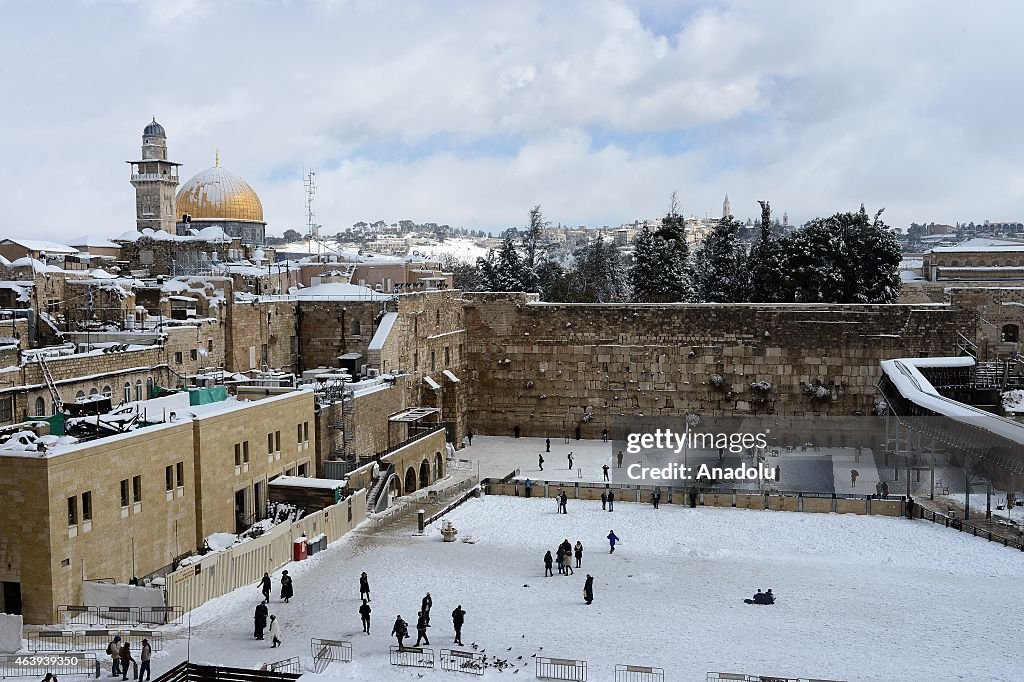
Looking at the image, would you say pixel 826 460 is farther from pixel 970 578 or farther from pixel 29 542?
pixel 29 542

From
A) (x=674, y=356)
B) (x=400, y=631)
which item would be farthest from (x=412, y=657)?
(x=674, y=356)

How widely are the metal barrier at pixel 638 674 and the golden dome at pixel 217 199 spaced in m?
44.1

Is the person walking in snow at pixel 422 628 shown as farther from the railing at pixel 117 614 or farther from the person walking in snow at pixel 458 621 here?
the railing at pixel 117 614

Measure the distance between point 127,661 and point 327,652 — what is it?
2.93 metres

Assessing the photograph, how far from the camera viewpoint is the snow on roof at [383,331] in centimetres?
3431

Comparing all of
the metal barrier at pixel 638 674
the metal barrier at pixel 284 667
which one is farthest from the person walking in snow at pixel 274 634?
the metal barrier at pixel 638 674

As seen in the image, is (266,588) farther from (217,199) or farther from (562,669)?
(217,199)

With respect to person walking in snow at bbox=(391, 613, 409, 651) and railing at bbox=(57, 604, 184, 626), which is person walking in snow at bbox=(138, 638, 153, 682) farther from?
person walking in snow at bbox=(391, 613, 409, 651)

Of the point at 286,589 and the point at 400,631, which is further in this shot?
the point at 286,589

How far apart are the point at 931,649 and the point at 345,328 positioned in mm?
23800

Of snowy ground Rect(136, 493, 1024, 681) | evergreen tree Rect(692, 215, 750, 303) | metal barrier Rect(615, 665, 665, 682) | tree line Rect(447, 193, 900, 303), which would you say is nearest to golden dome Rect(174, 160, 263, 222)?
tree line Rect(447, 193, 900, 303)

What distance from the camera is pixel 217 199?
54906 mm

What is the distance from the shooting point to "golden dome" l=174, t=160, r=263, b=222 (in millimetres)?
54844

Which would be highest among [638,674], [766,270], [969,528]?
[766,270]
